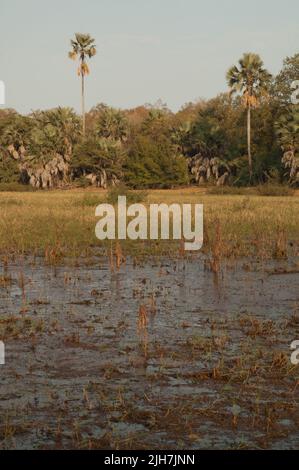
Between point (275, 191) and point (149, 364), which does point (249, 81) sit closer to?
point (275, 191)

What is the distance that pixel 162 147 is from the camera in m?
59.1

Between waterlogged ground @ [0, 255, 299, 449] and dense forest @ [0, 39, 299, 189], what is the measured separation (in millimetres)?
43464

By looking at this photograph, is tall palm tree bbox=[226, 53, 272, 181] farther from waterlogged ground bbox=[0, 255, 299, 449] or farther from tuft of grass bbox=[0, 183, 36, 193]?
waterlogged ground bbox=[0, 255, 299, 449]

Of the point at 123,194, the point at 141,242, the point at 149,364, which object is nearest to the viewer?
the point at 149,364

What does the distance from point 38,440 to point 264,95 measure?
5192 centimetres

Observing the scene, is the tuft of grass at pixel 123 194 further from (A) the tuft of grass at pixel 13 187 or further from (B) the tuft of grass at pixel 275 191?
(A) the tuft of grass at pixel 13 187

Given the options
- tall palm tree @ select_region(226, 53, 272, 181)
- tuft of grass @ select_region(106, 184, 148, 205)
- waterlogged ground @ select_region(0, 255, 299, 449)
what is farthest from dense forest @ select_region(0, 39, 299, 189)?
waterlogged ground @ select_region(0, 255, 299, 449)

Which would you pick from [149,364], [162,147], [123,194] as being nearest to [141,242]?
[149,364]

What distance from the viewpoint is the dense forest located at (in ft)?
184

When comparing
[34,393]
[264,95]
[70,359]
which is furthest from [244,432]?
[264,95]

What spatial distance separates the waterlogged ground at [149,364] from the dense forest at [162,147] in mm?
43464

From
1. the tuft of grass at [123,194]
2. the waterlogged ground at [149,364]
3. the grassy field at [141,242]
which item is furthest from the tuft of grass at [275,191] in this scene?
the waterlogged ground at [149,364]

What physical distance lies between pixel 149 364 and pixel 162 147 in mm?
52465

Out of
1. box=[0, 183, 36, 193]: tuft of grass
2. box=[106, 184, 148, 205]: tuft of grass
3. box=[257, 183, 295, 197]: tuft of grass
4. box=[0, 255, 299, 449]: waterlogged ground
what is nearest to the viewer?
box=[0, 255, 299, 449]: waterlogged ground
